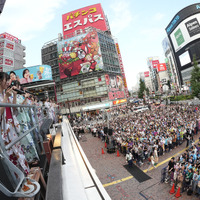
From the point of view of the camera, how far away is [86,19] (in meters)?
55.0

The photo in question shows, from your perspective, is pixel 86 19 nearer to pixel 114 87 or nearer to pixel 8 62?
pixel 114 87

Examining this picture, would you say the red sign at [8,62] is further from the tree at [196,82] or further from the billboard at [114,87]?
the tree at [196,82]

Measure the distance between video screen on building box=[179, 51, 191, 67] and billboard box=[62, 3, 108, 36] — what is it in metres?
30.7

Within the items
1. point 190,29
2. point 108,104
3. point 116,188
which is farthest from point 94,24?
point 116,188

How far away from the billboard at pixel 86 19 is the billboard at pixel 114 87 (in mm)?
17991

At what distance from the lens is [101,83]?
1953 inches

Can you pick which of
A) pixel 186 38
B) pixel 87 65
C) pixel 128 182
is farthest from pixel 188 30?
pixel 128 182

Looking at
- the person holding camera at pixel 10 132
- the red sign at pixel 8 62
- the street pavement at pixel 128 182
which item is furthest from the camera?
the red sign at pixel 8 62

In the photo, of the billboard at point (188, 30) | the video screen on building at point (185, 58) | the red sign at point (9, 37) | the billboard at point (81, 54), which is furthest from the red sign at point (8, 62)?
the video screen on building at point (185, 58)

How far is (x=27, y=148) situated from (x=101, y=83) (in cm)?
4733

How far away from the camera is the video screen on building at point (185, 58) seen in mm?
55531

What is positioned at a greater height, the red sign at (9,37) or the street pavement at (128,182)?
the red sign at (9,37)

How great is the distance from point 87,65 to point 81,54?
3.95 meters

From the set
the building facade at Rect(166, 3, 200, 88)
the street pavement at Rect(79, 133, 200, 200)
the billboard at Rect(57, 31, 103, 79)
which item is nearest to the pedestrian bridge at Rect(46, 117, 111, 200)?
the street pavement at Rect(79, 133, 200, 200)
